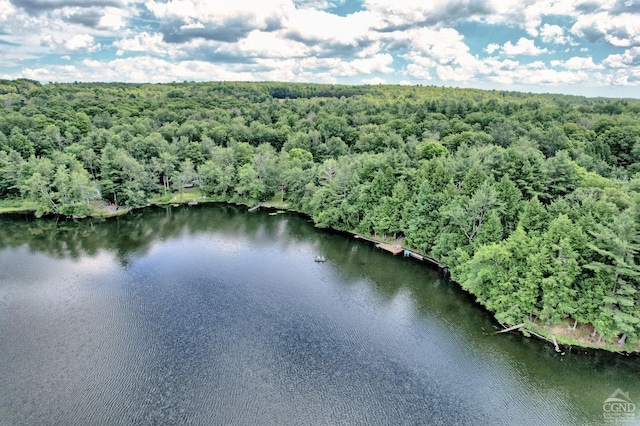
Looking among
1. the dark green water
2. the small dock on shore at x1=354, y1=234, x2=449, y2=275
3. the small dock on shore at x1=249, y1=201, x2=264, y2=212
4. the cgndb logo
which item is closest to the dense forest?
the small dock on shore at x1=354, y1=234, x2=449, y2=275

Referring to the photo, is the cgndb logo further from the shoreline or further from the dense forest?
the dense forest

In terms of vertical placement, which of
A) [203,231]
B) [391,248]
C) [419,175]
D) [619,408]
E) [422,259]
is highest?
[419,175]

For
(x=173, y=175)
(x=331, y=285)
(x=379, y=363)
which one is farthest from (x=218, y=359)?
(x=173, y=175)

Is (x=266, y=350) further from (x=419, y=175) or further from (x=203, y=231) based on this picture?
(x=419, y=175)

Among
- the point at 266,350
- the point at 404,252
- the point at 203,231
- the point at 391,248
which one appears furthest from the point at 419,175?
the point at 203,231

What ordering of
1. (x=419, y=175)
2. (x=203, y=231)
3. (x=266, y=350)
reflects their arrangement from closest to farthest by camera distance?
(x=266, y=350) → (x=419, y=175) → (x=203, y=231)

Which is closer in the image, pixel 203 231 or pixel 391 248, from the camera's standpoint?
pixel 391 248

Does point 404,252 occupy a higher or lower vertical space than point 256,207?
higher

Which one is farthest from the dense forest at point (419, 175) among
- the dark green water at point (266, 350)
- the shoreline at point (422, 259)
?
the dark green water at point (266, 350)

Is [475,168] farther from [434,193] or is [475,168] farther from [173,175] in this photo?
[173,175]
